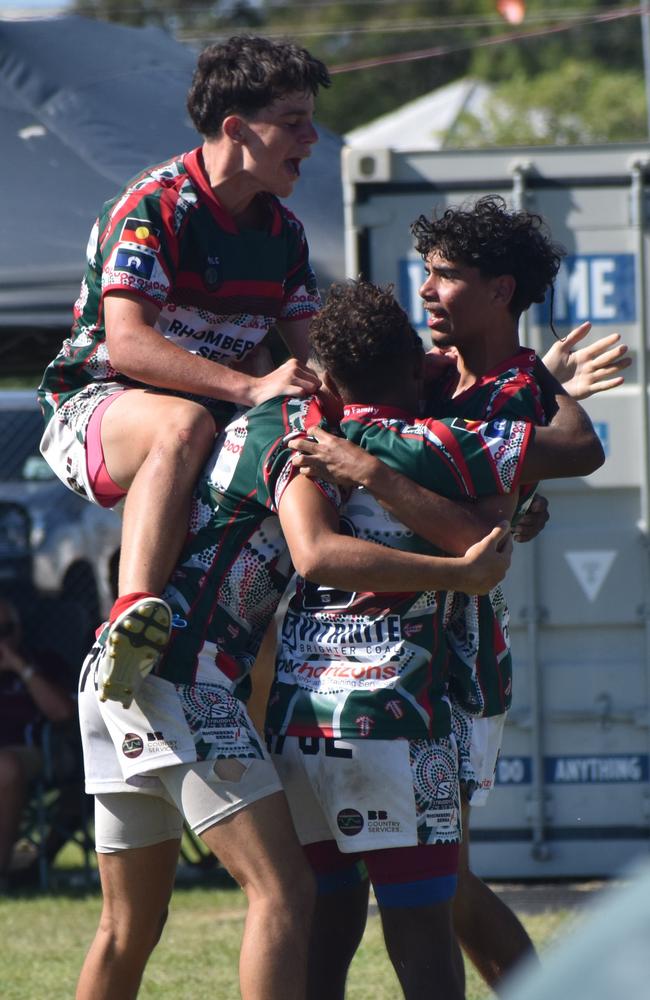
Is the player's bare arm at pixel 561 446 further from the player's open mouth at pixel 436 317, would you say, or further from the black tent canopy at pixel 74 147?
the black tent canopy at pixel 74 147

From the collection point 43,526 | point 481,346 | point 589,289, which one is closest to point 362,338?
point 481,346

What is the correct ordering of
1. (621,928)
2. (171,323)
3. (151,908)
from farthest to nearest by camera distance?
1. (171,323)
2. (151,908)
3. (621,928)

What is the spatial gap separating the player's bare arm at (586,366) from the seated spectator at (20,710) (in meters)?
4.12

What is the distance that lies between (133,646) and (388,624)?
500 mm

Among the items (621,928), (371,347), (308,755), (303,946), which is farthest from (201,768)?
(621,928)

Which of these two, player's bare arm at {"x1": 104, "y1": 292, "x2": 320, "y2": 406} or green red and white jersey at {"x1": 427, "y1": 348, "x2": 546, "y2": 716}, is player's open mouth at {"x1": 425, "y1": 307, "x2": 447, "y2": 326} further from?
player's bare arm at {"x1": 104, "y1": 292, "x2": 320, "y2": 406}

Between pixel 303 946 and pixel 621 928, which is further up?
pixel 621 928

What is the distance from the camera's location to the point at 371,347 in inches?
115

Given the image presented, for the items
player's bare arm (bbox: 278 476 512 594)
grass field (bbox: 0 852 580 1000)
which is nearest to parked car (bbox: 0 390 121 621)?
grass field (bbox: 0 852 580 1000)

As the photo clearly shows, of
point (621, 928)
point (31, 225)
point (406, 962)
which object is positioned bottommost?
point (406, 962)

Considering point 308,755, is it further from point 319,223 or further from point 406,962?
point 319,223

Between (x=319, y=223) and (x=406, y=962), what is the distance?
4319mm

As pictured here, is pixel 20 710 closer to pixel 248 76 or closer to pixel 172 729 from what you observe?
pixel 172 729

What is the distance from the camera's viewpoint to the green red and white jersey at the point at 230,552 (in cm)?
298
